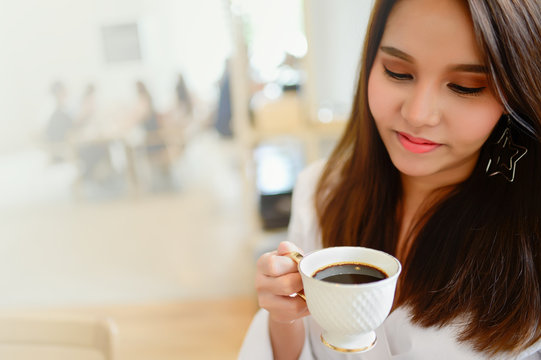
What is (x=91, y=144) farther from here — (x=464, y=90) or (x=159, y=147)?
(x=464, y=90)

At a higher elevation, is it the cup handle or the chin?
the chin

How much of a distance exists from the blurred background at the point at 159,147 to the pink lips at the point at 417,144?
3.98 ft

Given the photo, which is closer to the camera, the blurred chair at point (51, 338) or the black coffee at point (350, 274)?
the black coffee at point (350, 274)

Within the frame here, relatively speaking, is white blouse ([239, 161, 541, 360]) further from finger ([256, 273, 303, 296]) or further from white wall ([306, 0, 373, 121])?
white wall ([306, 0, 373, 121])

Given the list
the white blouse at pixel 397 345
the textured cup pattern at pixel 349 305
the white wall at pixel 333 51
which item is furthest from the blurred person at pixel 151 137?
the textured cup pattern at pixel 349 305

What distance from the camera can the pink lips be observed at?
878mm

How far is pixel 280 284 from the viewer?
74 cm

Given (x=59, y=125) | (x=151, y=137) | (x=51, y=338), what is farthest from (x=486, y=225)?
(x=59, y=125)

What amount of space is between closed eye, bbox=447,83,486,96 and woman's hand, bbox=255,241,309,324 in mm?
423

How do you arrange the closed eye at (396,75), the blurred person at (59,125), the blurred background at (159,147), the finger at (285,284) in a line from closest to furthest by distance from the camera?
the finger at (285,284) → the closed eye at (396,75) → the blurred background at (159,147) → the blurred person at (59,125)

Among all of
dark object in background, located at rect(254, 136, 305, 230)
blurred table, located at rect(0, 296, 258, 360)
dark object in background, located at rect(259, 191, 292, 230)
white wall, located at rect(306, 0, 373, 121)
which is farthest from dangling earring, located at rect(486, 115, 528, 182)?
blurred table, located at rect(0, 296, 258, 360)

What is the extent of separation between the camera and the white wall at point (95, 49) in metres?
2.38

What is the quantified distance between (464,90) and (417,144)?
0.44 ft

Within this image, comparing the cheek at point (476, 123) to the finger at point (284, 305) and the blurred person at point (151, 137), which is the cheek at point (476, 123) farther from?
the blurred person at point (151, 137)
